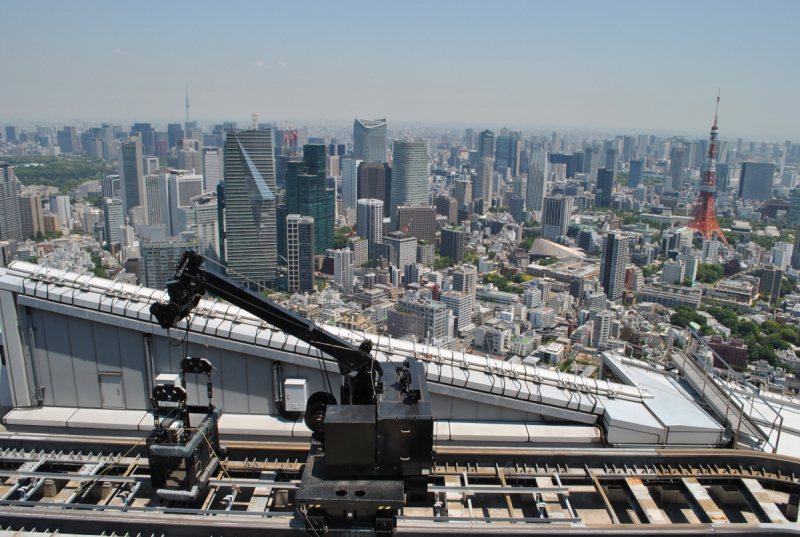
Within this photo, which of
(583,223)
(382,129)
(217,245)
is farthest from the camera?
(382,129)

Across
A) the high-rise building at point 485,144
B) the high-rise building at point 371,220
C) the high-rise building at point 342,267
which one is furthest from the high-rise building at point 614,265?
the high-rise building at point 485,144

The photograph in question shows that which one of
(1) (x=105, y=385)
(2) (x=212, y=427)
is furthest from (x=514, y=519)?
(1) (x=105, y=385)

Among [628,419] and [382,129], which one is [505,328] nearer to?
[628,419]

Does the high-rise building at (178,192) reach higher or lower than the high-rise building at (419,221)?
higher

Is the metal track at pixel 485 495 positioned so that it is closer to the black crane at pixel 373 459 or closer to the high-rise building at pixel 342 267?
the black crane at pixel 373 459

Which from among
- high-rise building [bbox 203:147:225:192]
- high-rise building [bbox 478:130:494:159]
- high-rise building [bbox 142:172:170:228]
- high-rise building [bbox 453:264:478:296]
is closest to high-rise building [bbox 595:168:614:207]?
high-rise building [bbox 478:130:494:159]

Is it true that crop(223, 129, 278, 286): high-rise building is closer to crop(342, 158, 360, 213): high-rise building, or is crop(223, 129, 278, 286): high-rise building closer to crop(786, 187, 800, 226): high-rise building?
crop(342, 158, 360, 213): high-rise building
